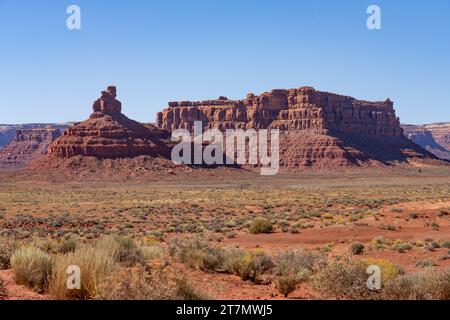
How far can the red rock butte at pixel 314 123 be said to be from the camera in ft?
419

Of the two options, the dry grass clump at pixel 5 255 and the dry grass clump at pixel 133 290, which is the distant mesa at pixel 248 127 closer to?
the dry grass clump at pixel 5 255

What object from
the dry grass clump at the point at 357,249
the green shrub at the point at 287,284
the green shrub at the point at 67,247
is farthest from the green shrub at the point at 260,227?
the green shrub at the point at 287,284

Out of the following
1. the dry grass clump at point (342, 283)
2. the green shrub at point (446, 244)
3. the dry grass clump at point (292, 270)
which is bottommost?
the green shrub at point (446, 244)

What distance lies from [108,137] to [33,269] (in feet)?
331

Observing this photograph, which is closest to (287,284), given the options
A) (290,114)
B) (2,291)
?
(2,291)

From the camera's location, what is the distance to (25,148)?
174m

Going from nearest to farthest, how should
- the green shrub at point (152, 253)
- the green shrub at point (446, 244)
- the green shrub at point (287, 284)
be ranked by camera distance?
the green shrub at point (287, 284), the green shrub at point (152, 253), the green shrub at point (446, 244)

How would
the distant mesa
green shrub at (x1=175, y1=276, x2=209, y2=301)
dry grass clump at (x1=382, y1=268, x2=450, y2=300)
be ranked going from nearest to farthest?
green shrub at (x1=175, y1=276, x2=209, y2=301) → dry grass clump at (x1=382, y1=268, x2=450, y2=300) → the distant mesa

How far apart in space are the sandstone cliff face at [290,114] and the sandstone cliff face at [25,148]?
148 ft

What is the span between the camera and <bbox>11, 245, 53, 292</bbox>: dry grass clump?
27.1 ft

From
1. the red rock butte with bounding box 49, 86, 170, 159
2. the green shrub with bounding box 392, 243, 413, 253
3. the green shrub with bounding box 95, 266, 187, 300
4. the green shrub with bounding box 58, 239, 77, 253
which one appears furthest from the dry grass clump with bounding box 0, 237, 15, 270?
the red rock butte with bounding box 49, 86, 170, 159

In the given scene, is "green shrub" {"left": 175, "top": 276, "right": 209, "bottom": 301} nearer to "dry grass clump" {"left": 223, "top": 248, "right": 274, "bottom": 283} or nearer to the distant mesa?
"dry grass clump" {"left": 223, "top": 248, "right": 274, "bottom": 283}

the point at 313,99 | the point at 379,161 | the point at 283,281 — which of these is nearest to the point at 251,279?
the point at 283,281

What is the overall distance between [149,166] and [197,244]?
91.7 meters
